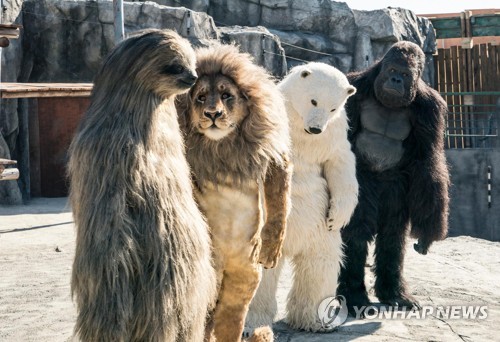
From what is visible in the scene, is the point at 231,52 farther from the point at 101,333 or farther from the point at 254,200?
the point at 101,333

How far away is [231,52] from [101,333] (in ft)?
4.44

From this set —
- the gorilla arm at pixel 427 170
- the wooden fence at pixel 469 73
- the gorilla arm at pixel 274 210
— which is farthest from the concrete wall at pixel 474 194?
the gorilla arm at pixel 274 210

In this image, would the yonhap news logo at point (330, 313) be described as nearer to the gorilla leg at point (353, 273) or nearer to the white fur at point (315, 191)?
the white fur at point (315, 191)

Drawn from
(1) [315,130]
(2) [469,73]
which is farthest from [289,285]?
(2) [469,73]

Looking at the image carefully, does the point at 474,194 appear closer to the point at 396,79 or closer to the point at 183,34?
the point at 183,34

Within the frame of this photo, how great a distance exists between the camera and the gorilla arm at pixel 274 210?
3426mm

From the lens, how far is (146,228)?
278 cm

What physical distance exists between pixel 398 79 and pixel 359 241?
107cm

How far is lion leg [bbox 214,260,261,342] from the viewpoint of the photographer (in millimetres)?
3365

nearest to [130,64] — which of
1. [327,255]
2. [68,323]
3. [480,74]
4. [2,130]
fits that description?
[327,255]

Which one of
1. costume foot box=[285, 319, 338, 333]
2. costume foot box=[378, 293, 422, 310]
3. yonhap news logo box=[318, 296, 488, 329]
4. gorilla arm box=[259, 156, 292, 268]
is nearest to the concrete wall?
yonhap news logo box=[318, 296, 488, 329]

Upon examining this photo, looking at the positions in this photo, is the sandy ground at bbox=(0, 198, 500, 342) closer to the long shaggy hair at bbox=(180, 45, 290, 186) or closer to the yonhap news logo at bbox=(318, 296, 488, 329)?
the yonhap news logo at bbox=(318, 296, 488, 329)

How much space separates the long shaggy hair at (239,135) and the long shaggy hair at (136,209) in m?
0.37

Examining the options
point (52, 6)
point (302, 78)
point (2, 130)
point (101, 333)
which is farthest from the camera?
point (52, 6)
